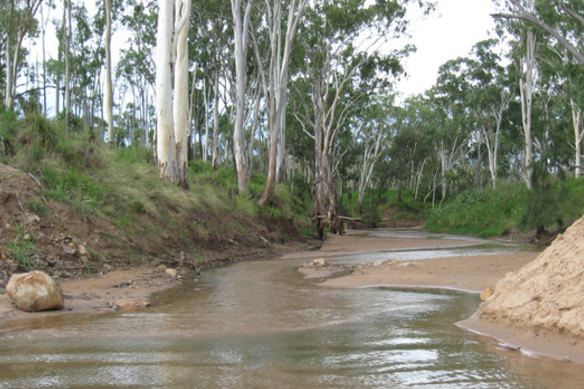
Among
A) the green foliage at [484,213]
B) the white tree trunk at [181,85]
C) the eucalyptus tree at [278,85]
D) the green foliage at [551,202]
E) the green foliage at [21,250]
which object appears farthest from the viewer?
the green foliage at [484,213]

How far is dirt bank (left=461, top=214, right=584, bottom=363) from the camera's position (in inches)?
159

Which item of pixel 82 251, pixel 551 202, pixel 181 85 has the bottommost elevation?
pixel 82 251

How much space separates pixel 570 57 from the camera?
28.0 metres

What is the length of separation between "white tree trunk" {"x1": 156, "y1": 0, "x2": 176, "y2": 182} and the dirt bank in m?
10.6

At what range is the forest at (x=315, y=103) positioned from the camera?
1448 centimetres

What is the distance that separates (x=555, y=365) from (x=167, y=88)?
12533 mm

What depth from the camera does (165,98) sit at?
1392 cm

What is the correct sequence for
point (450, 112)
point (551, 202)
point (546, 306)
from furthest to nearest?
point (450, 112) → point (551, 202) → point (546, 306)

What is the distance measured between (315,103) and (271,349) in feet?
79.2

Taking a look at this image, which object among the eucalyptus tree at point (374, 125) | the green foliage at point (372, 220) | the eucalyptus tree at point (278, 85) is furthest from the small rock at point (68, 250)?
the green foliage at point (372, 220)

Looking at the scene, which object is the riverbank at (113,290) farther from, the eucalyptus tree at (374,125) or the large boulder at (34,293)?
the eucalyptus tree at (374,125)

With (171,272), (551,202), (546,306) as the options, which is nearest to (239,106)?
(551,202)

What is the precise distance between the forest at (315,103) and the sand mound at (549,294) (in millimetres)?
7451

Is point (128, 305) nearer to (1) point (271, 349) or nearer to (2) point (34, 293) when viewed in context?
(2) point (34, 293)
